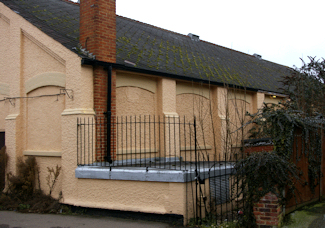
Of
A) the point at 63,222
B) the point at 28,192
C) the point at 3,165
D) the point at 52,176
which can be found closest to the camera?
the point at 63,222

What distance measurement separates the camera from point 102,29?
8.50 m

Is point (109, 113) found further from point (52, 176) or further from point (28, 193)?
point (28, 193)

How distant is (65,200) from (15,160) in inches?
99.2

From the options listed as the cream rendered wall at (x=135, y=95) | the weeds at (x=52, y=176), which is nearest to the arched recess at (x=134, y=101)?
the cream rendered wall at (x=135, y=95)

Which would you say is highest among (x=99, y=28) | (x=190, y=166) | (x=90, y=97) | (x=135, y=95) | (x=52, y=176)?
(x=99, y=28)

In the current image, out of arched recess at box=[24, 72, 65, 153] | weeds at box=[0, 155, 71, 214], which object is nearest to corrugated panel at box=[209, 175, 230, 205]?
weeds at box=[0, 155, 71, 214]

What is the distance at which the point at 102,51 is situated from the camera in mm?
8391

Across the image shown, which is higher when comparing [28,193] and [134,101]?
[134,101]

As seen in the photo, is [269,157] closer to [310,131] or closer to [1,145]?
[310,131]

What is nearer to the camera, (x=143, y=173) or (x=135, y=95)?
(x=143, y=173)

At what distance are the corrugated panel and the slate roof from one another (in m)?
3.56

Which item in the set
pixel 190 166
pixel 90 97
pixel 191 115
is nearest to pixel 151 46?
pixel 191 115

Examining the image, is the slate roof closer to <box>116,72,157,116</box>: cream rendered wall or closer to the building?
the building

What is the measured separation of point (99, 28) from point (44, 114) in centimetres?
301
